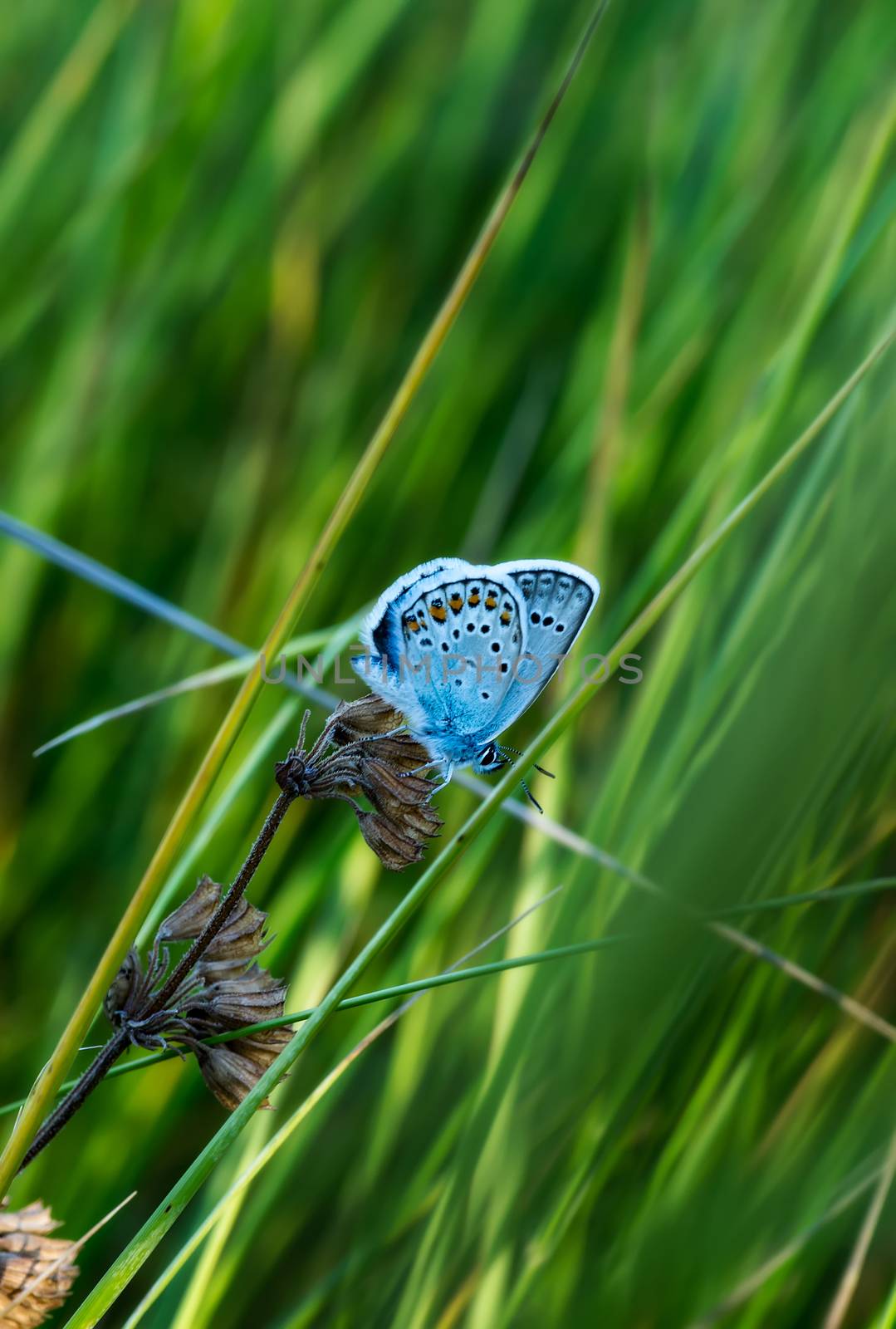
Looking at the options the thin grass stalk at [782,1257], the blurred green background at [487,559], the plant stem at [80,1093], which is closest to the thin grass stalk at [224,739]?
the plant stem at [80,1093]

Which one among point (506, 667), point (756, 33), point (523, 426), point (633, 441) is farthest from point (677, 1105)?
point (756, 33)

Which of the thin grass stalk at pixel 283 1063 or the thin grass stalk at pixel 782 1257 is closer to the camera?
the thin grass stalk at pixel 283 1063

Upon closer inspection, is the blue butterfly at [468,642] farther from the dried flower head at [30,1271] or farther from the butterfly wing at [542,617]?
the dried flower head at [30,1271]

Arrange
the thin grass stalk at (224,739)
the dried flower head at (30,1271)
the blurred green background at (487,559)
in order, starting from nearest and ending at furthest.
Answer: the thin grass stalk at (224,739) < the dried flower head at (30,1271) < the blurred green background at (487,559)

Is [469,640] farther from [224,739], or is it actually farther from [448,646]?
[224,739]

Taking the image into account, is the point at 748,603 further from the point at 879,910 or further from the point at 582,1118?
the point at 582,1118

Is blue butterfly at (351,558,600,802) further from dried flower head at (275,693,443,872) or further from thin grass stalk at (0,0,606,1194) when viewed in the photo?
thin grass stalk at (0,0,606,1194)
